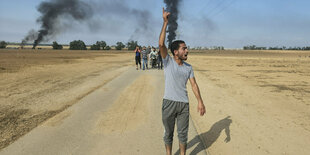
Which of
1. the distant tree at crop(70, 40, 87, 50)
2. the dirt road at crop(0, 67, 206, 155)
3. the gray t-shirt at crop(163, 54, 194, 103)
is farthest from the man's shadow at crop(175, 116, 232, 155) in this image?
the distant tree at crop(70, 40, 87, 50)

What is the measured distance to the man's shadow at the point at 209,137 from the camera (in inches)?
152

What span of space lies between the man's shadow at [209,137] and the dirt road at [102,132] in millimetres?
39

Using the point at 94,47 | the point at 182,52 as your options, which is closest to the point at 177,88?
the point at 182,52

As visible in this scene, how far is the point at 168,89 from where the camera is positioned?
3051 millimetres

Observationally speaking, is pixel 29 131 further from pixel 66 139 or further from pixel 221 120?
pixel 221 120

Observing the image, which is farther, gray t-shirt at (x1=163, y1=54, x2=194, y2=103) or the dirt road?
the dirt road

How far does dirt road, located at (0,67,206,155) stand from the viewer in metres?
3.72

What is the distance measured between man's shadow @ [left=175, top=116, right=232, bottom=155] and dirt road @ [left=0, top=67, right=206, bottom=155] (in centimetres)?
4

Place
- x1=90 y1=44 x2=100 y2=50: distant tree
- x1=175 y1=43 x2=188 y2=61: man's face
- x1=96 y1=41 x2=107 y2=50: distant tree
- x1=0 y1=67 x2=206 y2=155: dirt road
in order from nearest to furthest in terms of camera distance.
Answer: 1. x1=175 y1=43 x2=188 y2=61: man's face
2. x1=0 y1=67 x2=206 y2=155: dirt road
3. x1=90 y1=44 x2=100 y2=50: distant tree
4. x1=96 y1=41 x2=107 y2=50: distant tree

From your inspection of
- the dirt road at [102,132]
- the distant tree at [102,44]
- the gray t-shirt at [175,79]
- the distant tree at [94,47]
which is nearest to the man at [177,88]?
the gray t-shirt at [175,79]

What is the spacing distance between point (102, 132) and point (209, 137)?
2.16 m

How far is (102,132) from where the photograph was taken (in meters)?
4.45

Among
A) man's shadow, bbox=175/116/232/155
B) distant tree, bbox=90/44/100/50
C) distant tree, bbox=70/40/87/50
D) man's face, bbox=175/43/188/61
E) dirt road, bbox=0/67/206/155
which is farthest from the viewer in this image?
distant tree, bbox=90/44/100/50

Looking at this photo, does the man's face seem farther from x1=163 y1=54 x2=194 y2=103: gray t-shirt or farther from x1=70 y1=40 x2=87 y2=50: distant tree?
x1=70 y1=40 x2=87 y2=50: distant tree
